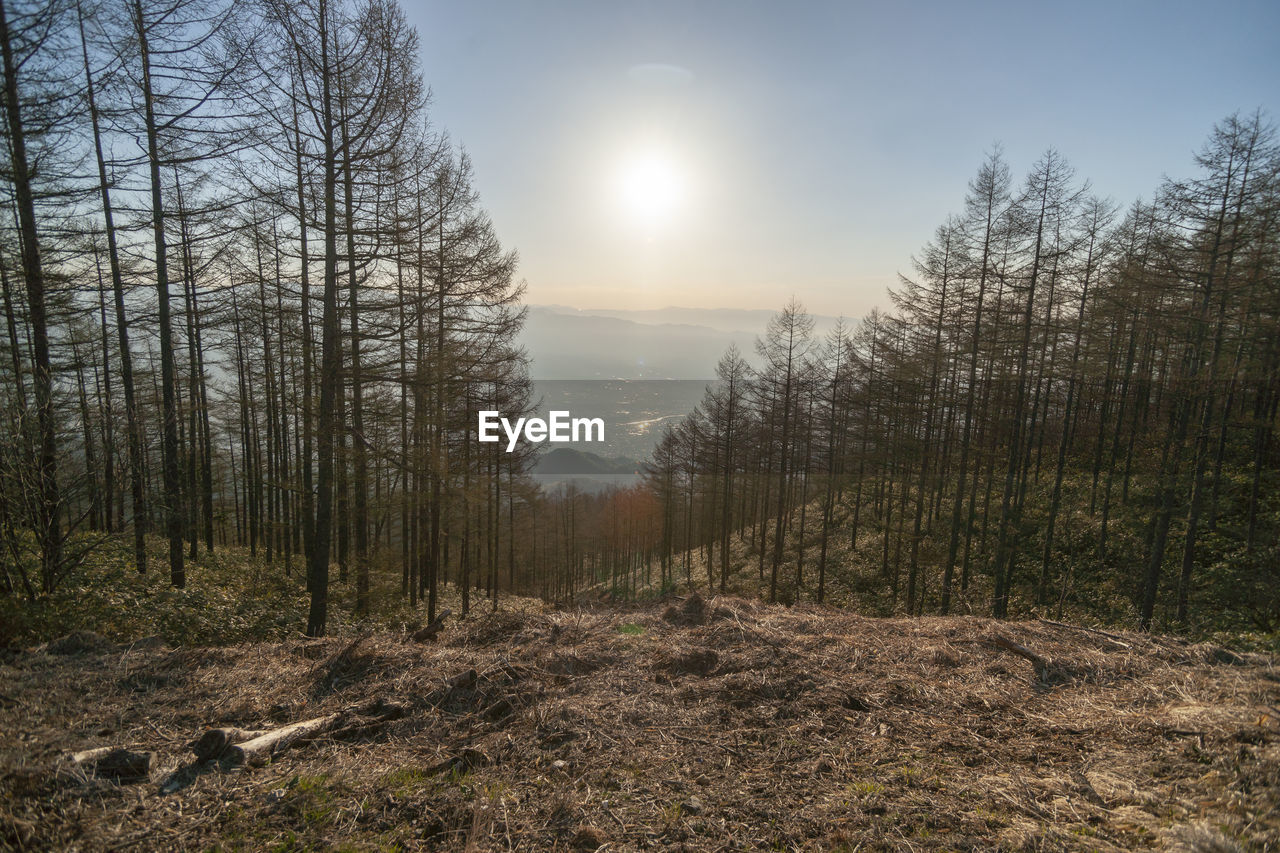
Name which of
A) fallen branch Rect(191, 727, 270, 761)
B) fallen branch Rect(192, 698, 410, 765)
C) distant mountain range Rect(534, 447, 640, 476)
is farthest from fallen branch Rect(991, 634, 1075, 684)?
distant mountain range Rect(534, 447, 640, 476)

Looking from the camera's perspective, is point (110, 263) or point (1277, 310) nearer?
point (110, 263)

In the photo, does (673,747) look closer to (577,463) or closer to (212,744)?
(212,744)

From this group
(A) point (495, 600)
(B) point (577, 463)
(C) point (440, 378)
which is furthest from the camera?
(B) point (577, 463)

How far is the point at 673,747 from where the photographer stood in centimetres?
404

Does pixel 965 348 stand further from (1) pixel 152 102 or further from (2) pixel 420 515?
(1) pixel 152 102

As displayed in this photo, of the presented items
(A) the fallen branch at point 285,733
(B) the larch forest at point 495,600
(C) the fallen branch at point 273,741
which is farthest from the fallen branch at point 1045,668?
(C) the fallen branch at point 273,741

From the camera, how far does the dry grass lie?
2.95m

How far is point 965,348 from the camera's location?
14.8 m

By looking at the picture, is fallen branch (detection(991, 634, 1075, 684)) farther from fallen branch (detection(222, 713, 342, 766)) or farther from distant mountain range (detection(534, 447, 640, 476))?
distant mountain range (detection(534, 447, 640, 476))

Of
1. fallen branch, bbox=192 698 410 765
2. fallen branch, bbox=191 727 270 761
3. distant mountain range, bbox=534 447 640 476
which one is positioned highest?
fallen branch, bbox=191 727 270 761

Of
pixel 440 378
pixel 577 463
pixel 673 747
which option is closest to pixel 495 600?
pixel 440 378

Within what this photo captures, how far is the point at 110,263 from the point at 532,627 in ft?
40.7

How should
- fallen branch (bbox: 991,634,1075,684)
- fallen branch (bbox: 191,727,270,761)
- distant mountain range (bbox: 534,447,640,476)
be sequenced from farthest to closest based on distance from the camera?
1. distant mountain range (bbox: 534,447,640,476)
2. fallen branch (bbox: 991,634,1075,684)
3. fallen branch (bbox: 191,727,270,761)

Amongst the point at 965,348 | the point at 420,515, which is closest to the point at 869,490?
the point at 965,348
